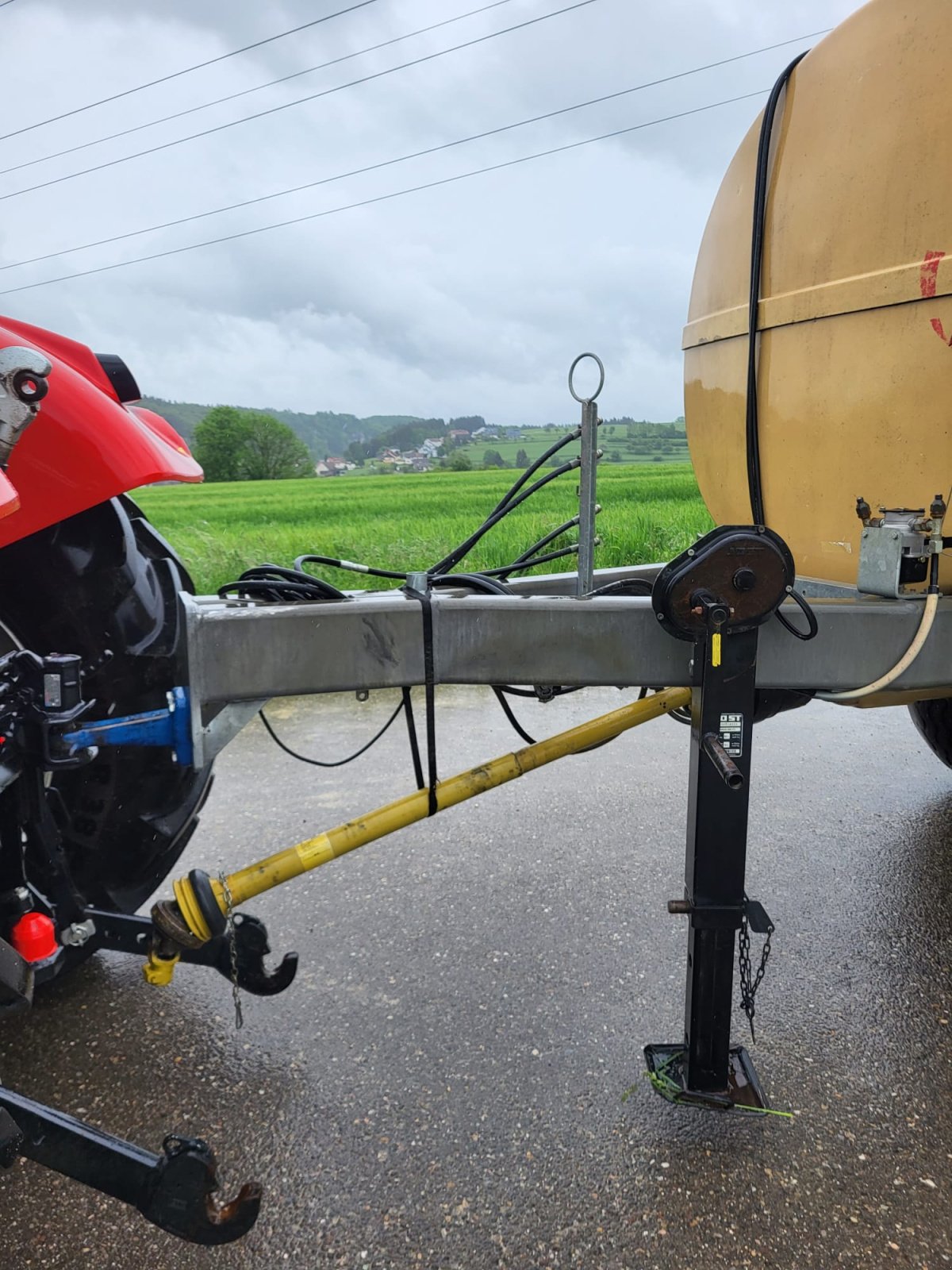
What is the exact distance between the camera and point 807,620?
5.57ft

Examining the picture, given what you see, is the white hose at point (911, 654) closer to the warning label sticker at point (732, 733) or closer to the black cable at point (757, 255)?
the warning label sticker at point (732, 733)

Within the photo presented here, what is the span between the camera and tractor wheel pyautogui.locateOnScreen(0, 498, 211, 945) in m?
1.73

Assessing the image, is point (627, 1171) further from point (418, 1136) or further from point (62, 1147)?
point (62, 1147)

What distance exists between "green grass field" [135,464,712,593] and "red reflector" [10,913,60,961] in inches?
154

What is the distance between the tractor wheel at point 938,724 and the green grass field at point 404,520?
2311mm

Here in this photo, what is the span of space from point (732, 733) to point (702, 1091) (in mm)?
821

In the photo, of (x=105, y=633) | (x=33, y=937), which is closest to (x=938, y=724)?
(x=105, y=633)

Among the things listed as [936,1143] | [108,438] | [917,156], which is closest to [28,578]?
[108,438]

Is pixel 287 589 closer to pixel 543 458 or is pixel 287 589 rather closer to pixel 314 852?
pixel 314 852

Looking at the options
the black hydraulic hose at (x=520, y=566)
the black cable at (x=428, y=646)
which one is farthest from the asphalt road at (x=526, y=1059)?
the black hydraulic hose at (x=520, y=566)

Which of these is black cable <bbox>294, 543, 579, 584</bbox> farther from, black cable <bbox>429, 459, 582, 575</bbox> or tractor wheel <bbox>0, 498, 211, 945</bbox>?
tractor wheel <bbox>0, 498, 211, 945</bbox>

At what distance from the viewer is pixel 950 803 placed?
11.4ft

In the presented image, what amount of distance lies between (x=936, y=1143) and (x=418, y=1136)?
1.08 meters

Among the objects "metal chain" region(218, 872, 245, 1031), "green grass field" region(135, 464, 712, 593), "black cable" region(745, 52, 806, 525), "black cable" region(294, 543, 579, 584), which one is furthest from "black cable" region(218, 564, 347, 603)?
"green grass field" region(135, 464, 712, 593)
